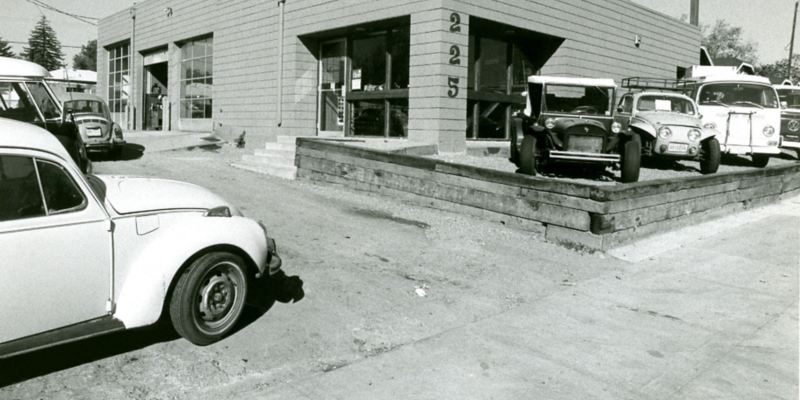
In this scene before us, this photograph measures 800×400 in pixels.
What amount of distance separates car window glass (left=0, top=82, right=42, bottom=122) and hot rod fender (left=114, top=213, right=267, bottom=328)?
604 cm

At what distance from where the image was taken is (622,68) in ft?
68.6

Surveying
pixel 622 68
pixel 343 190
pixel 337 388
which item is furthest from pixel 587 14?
pixel 337 388

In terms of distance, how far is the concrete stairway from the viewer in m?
12.7

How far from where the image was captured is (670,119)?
12.3m

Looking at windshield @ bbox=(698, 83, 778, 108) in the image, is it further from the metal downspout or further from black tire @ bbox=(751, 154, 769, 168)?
the metal downspout

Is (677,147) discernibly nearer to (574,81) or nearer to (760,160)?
(574,81)

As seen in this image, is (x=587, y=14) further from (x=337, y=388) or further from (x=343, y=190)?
(x=337, y=388)

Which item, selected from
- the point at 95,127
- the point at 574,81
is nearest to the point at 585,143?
the point at 574,81

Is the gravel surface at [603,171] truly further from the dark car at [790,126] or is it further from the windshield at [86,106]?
the windshield at [86,106]

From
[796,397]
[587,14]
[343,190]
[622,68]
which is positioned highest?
[587,14]

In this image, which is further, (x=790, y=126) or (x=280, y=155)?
(x=790, y=126)

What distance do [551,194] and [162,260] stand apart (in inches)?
207

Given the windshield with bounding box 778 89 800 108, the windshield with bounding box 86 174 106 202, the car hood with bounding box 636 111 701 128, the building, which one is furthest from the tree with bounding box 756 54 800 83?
the windshield with bounding box 86 174 106 202

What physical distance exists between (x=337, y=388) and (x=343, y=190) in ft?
24.2
